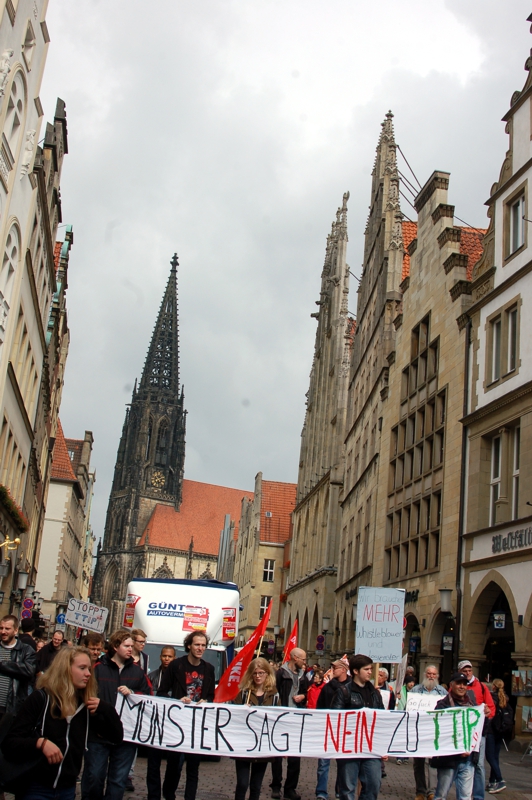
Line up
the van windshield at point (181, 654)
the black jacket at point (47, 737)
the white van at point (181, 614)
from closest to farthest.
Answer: the black jacket at point (47, 737)
the van windshield at point (181, 654)
the white van at point (181, 614)

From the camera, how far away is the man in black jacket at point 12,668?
7.59 meters

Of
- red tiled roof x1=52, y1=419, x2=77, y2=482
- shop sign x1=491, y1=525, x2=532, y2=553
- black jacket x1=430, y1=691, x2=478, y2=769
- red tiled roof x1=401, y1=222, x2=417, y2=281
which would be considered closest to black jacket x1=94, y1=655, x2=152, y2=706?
black jacket x1=430, y1=691, x2=478, y2=769

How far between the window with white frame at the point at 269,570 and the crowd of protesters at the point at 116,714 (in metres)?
54.4

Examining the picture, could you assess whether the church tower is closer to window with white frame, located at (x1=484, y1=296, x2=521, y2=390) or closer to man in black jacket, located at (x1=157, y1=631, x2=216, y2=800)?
window with white frame, located at (x1=484, y1=296, x2=521, y2=390)

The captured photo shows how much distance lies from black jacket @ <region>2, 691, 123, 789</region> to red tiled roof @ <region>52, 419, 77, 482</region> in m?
58.4

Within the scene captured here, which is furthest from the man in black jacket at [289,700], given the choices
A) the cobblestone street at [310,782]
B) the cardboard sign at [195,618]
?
the cardboard sign at [195,618]

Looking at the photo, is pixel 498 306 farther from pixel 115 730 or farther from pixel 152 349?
pixel 152 349

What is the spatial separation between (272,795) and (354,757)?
2565 millimetres

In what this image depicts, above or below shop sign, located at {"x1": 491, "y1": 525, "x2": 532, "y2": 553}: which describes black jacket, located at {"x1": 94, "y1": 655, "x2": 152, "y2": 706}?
below

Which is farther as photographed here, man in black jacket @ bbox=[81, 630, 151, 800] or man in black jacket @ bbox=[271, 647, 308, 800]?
man in black jacket @ bbox=[271, 647, 308, 800]

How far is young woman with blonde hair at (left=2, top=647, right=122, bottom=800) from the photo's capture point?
5074 mm

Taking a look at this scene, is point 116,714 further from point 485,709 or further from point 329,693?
point 485,709

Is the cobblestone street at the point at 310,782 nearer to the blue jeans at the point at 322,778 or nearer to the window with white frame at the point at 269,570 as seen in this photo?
the blue jeans at the point at 322,778

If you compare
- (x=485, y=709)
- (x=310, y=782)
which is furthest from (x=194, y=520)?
(x=485, y=709)
